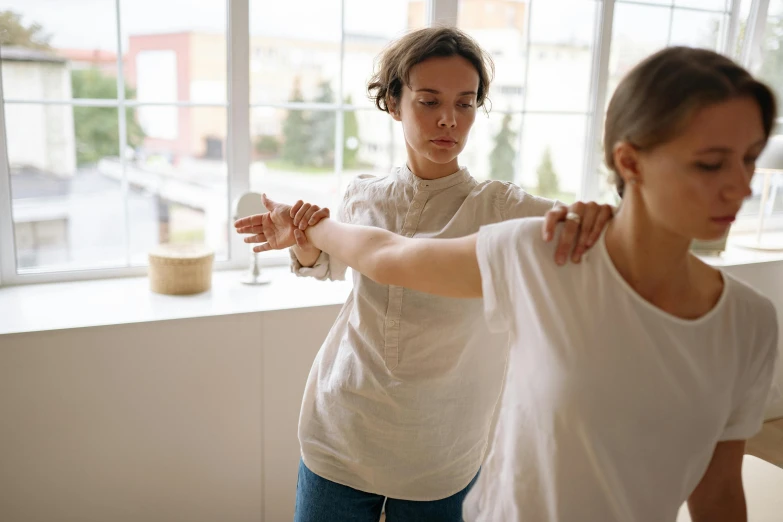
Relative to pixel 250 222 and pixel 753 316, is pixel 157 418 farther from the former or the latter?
pixel 753 316

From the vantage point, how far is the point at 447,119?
159 cm

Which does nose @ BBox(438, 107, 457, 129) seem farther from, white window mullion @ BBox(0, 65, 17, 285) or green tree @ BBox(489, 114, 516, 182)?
green tree @ BBox(489, 114, 516, 182)

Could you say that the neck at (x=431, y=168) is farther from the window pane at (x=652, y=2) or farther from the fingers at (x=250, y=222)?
the window pane at (x=652, y=2)

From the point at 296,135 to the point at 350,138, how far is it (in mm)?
252

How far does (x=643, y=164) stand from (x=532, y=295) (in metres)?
0.25

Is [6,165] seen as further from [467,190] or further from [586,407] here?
[586,407]

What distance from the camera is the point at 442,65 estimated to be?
5.31 feet

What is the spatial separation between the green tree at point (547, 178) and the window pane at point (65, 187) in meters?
2.05

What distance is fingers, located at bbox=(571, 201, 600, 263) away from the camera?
1121 millimetres

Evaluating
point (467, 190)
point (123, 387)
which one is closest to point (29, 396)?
point (123, 387)

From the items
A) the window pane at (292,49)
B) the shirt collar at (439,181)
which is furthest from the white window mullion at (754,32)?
the shirt collar at (439,181)

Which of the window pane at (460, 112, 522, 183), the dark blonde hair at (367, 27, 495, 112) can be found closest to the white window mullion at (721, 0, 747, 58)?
the window pane at (460, 112, 522, 183)

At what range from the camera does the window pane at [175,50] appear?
112 inches

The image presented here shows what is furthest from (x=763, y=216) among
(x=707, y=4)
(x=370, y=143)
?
(x=370, y=143)
